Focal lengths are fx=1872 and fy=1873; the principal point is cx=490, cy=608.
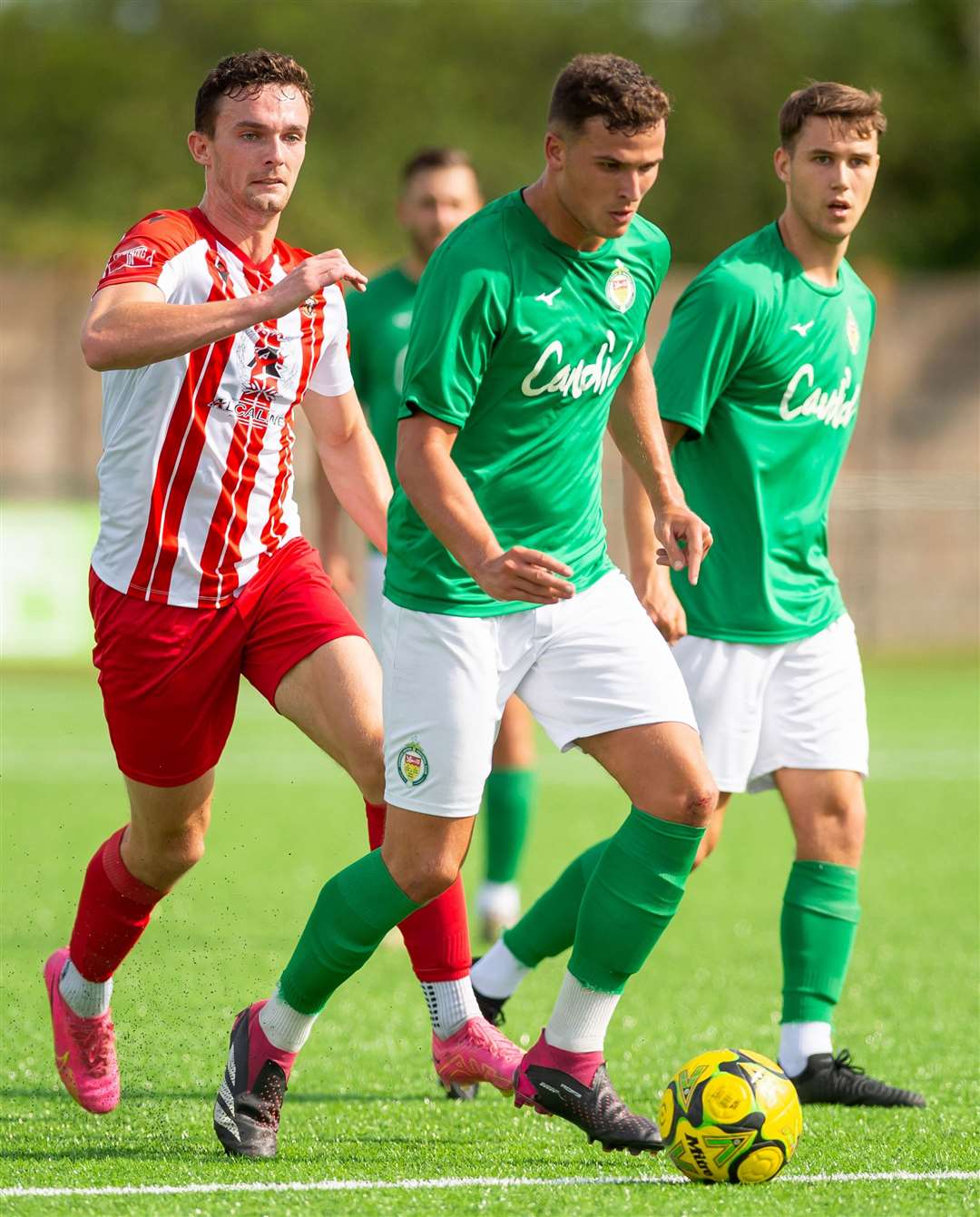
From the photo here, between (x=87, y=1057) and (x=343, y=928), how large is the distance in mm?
976

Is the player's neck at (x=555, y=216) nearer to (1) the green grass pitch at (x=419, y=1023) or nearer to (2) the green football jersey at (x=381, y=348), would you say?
(1) the green grass pitch at (x=419, y=1023)

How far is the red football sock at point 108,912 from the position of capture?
455 centimetres

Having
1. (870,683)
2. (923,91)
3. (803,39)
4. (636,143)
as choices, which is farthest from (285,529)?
(803,39)

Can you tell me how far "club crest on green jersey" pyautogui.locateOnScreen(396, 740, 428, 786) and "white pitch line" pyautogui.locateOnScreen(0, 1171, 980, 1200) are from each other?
789 millimetres

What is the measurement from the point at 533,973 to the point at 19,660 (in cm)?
1342

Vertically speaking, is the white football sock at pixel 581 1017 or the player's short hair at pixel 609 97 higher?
the player's short hair at pixel 609 97

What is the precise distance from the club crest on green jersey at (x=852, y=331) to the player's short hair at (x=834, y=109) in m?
0.45

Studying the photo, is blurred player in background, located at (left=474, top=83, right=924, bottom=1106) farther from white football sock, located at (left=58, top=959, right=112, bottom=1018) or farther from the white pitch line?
white football sock, located at (left=58, top=959, right=112, bottom=1018)

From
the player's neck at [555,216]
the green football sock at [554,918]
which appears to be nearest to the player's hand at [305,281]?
the player's neck at [555,216]

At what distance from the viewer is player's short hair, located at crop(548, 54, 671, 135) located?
367 cm

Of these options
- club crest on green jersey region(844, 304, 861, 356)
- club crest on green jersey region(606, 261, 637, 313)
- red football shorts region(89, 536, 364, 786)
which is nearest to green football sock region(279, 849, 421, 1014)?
red football shorts region(89, 536, 364, 786)

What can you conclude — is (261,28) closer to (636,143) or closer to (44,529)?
(44,529)

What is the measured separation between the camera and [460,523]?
3.59m

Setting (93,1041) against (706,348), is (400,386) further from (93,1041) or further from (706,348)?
(93,1041)
